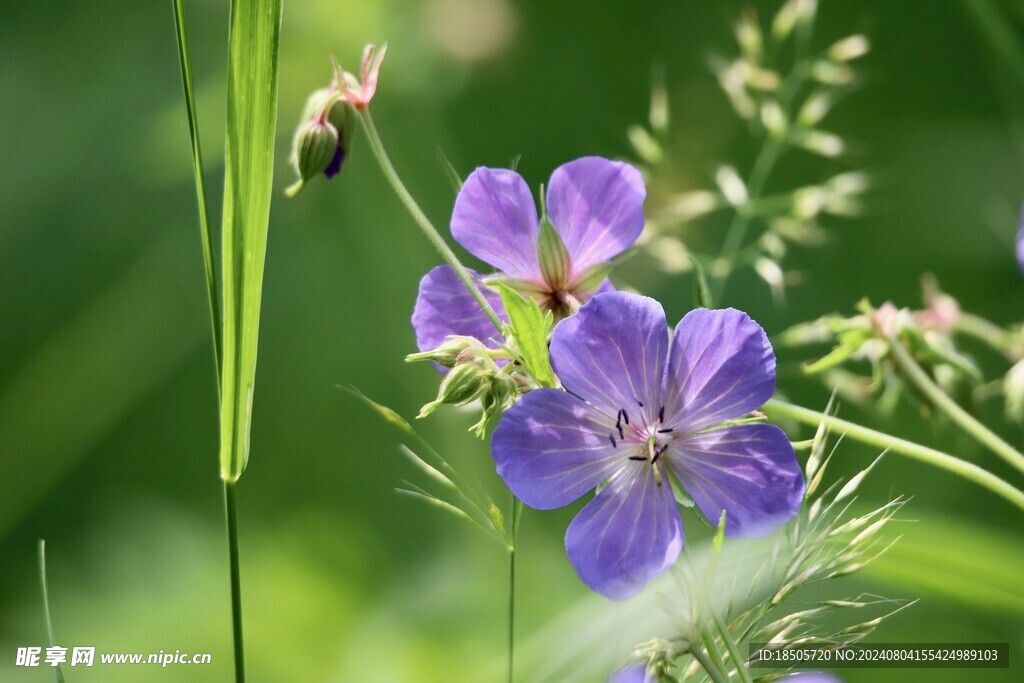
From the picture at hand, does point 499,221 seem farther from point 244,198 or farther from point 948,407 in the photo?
point 948,407

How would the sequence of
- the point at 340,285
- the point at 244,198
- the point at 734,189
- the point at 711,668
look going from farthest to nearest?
1. the point at 340,285
2. the point at 734,189
3. the point at 244,198
4. the point at 711,668

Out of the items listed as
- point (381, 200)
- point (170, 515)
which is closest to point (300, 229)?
point (381, 200)

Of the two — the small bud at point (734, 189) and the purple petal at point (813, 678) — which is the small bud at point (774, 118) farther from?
the purple petal at point (813, 678)

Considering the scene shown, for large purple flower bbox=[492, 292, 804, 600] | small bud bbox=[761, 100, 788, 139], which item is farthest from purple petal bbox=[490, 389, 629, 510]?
small bud bbox=[761, 100, 788, 139]

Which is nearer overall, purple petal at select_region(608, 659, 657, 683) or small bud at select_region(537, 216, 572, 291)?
purple petal at select_region(608, 659, 657, 683)

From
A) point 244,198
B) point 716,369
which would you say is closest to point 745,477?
point 716,369

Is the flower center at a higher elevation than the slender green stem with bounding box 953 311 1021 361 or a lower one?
lower

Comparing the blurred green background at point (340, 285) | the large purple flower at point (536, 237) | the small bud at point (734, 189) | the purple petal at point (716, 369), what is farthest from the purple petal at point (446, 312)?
the blurred green background at point (340, 285)

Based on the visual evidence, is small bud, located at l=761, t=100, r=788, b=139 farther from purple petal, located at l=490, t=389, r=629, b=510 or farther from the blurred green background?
purple petal, located at l=490, t=389, r=629, b=510

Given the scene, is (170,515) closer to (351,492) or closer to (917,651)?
(351,492)
